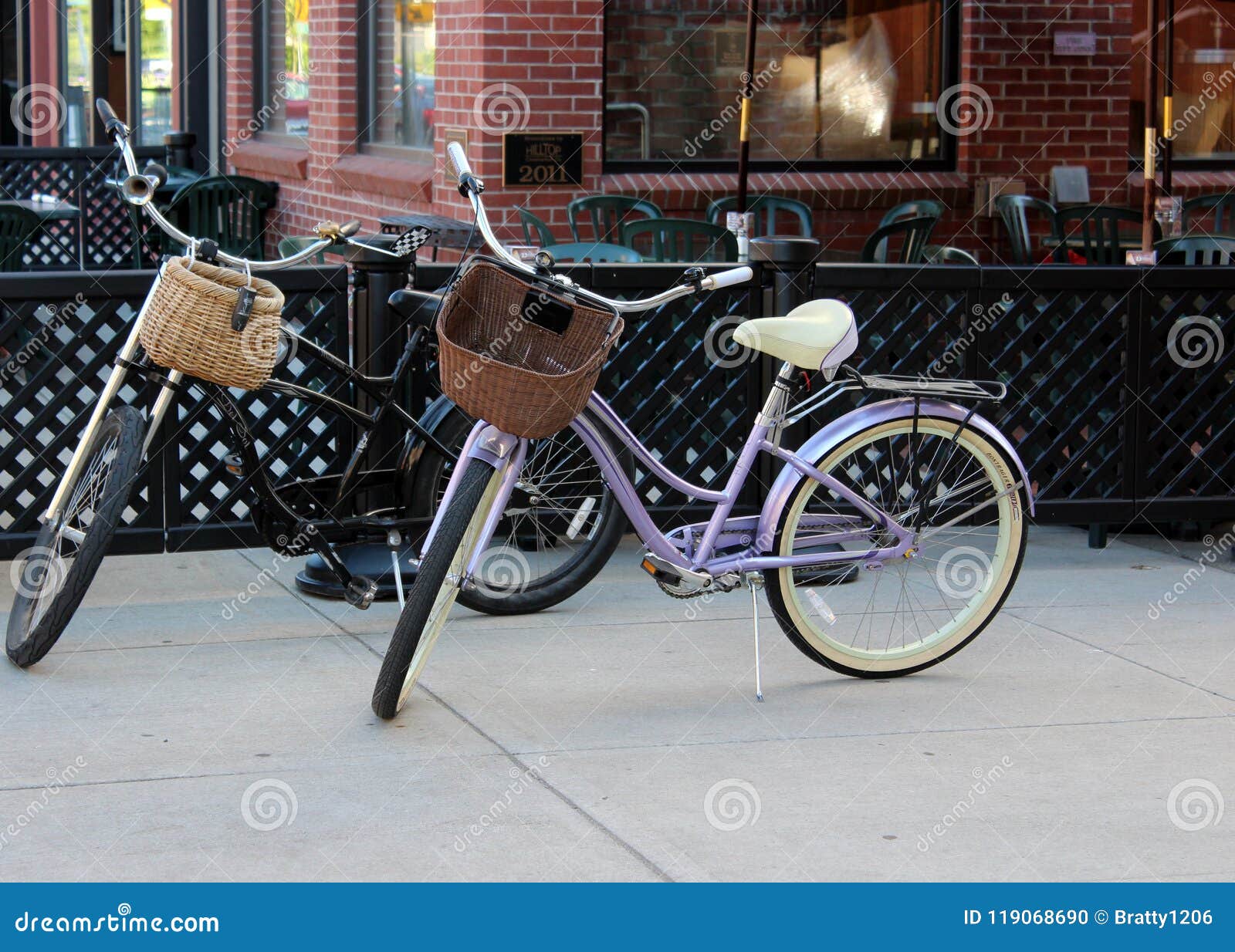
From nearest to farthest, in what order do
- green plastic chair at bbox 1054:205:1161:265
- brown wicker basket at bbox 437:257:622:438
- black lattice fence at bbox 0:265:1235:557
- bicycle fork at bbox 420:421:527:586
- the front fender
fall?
brown wicker basket at bbox 437:257:622:438 → bicycle fork at bbox 420:421:527:586 → the front fender → black lattice fence at bbox 0:265:1235:557 → green plastic chair at bbox 1054:205:1161:265

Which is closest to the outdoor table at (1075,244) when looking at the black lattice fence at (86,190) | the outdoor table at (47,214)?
the outdoor table at (47,214)

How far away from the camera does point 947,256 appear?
27.3ft

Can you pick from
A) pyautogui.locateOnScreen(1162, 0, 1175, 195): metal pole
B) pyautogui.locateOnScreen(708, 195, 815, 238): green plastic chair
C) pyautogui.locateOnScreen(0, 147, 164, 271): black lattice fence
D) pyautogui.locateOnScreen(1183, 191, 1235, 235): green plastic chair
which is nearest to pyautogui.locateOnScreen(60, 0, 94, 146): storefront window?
pyautogui.locateOnScreen(0, 147, 164, 271): black lattice fence

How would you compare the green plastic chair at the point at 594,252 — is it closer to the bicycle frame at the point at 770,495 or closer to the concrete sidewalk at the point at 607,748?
the concrete sidewalk at the point at 607,748

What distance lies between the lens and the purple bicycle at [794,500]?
448 centimetres

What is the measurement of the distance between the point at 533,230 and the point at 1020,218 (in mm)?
2734

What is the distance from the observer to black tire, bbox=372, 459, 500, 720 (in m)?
4.39

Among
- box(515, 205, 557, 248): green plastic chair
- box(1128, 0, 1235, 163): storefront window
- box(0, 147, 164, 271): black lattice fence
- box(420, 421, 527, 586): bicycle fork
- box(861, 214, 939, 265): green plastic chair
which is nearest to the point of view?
box(420, 421, 527, 586): bicycle fork

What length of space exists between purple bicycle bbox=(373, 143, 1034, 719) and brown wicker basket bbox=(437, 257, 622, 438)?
62 mm

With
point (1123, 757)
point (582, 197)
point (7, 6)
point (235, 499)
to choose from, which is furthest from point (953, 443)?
point (7, 6)

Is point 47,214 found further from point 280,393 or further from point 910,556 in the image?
point 910,556

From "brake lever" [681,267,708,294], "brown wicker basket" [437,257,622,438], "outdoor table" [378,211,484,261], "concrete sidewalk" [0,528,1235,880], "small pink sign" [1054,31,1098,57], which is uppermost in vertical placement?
"small pink sign" [1054,31,1098,57]

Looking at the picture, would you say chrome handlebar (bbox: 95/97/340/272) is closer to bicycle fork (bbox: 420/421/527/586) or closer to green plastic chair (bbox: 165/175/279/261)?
bicycle fork (bbox: 420/421/527/586)

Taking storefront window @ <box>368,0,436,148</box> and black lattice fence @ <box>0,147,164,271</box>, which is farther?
black lattice fence @ <box>0,147,164,271</box>
